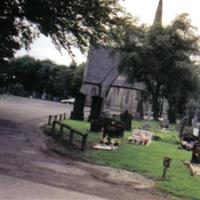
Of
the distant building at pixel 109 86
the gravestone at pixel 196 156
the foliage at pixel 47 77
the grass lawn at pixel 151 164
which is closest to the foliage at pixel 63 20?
the grass lawn at pixel 151 164

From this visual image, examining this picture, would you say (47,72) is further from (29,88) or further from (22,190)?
(22,190)

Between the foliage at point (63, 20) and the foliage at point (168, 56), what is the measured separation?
68.8 feet

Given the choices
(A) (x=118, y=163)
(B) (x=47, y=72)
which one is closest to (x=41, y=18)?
(A) (x=118, y=163)

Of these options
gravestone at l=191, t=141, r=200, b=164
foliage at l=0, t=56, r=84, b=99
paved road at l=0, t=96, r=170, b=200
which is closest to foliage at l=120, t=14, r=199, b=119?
gravestone at l=191, t=141, r=200, b=164

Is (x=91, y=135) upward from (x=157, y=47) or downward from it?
downward

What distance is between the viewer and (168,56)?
55.9m

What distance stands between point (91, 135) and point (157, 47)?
32.2 meters

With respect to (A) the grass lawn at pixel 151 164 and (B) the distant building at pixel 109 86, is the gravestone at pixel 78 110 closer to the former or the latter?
(A) the grass lawn at pixel 151 164

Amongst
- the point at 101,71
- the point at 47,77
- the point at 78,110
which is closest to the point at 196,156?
the point at 78,110

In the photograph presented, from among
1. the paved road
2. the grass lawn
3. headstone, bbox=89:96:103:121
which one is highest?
headstone, bbox=89:96:103:121

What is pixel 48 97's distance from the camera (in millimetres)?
116188

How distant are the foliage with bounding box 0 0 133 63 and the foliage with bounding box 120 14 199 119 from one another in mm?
20978

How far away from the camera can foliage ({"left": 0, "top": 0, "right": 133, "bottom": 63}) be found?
2991cm

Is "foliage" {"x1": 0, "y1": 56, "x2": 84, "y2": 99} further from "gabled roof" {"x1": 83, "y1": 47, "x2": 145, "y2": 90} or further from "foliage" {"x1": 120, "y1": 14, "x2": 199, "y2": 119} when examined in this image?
"foliage" {"x1": 120, "y1": 14, "x2": 199, "y2": 119}
